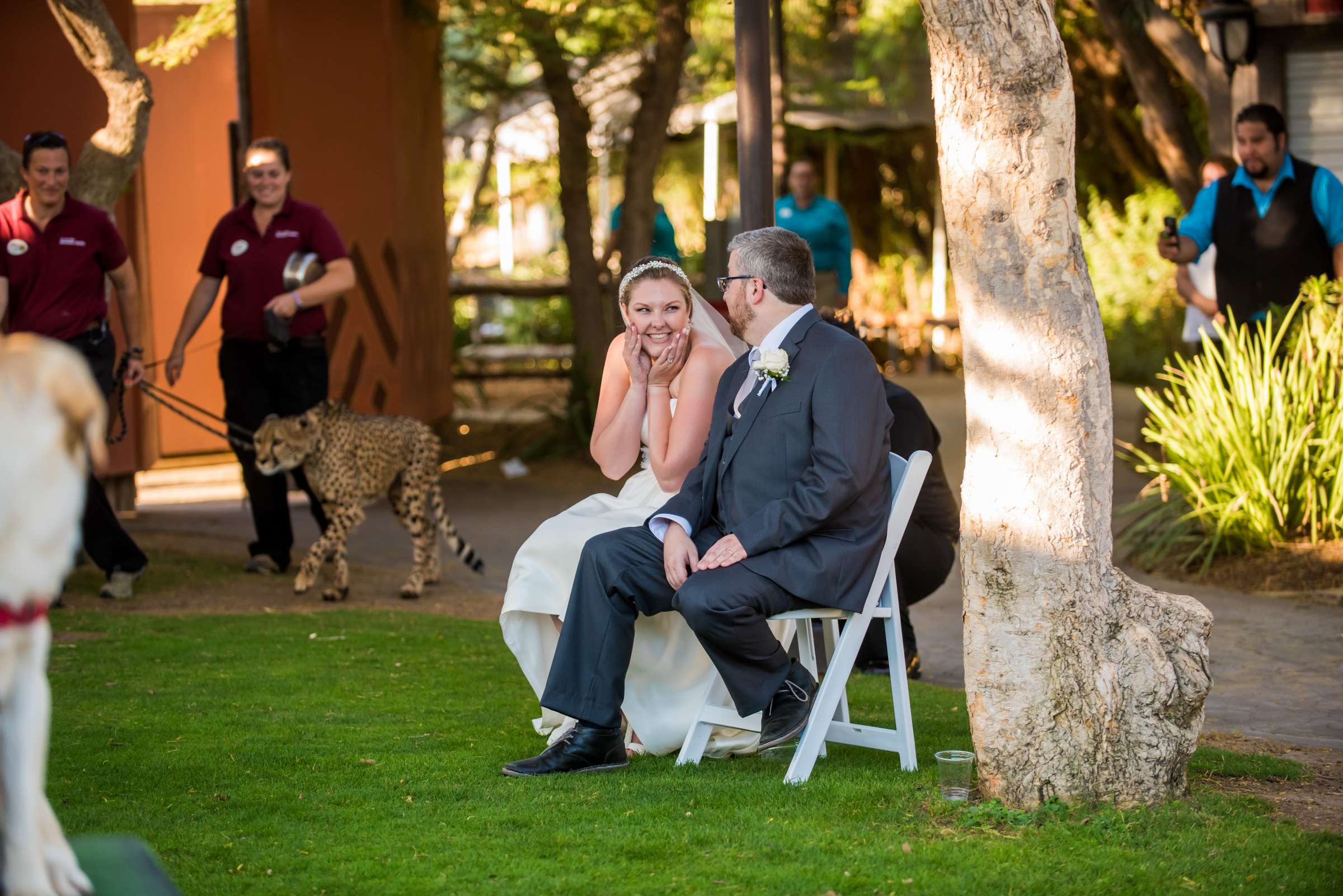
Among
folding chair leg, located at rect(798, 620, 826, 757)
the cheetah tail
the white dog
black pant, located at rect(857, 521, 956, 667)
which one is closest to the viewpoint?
the white dog

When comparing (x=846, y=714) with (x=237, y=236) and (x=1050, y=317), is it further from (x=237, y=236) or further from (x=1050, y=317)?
(x=237, y=236)

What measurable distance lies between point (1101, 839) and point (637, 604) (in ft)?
5.04

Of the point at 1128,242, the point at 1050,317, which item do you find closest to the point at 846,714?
the point at 1050,317

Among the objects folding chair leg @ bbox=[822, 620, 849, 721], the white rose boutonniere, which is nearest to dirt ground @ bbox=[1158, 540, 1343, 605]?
folding chair leg @ bbox=[822, 620, 849, 721]

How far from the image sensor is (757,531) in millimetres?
4406

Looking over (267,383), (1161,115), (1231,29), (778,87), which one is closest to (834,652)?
(267,383)

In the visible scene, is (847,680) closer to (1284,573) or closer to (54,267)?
(1284,573)

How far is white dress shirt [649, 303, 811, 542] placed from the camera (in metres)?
4.57

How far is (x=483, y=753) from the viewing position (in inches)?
189

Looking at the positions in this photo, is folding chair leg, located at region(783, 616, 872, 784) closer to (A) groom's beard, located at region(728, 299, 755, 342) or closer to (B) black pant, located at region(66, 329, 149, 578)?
(A) groom's beard, located at region(728, 299, 755, 342)

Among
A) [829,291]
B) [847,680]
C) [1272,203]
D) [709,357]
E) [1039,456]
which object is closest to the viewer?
[1039,456]

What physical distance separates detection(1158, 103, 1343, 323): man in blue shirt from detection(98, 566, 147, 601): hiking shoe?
566cm

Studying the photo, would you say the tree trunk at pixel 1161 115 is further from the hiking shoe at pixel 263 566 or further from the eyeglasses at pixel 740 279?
the eyeglasses at pixel 740 279

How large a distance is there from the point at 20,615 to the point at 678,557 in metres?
2.35
